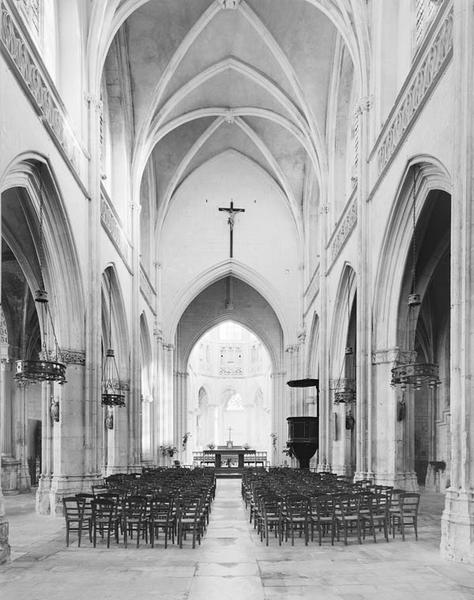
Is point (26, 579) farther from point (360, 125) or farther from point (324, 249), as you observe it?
point (324, 249)

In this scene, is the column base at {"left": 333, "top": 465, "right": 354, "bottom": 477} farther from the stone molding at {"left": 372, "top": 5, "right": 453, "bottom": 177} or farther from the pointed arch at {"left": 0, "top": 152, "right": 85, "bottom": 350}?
the stone molding at {"left": 372, "top": 5, "right": 453, "bottom": 177}

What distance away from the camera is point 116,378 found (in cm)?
2541

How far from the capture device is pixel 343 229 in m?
23.4

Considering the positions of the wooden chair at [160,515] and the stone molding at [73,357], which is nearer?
the wooden chair at [160,515]

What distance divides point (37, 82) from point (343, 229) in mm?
12051

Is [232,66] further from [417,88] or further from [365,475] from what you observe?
[365,475]

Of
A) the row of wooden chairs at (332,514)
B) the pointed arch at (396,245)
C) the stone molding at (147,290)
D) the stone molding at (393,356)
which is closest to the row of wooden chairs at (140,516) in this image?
the row of wooden chairs at (332,514)

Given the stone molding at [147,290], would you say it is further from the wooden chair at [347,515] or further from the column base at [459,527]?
the column base at [459,527]

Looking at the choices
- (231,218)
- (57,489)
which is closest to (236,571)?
(57,489)

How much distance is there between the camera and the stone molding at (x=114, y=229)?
2114cm

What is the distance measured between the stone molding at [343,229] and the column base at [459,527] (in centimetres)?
1192

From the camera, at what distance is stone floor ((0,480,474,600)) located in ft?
27.0

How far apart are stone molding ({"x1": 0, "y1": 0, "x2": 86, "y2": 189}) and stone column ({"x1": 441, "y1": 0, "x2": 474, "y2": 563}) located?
22.5 ft

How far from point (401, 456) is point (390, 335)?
2763 millimetres
